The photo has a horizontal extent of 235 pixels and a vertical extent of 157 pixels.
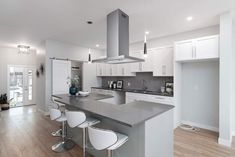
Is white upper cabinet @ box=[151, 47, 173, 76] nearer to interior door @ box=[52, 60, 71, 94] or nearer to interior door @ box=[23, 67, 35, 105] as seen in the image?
interior door @ box=[52, 60, 71, 94]

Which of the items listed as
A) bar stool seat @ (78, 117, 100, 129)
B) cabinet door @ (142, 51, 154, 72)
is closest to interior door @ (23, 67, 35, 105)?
cabinet door @ (142, 51, 154, 72)

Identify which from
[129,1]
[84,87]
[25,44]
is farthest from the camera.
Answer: [84,87]

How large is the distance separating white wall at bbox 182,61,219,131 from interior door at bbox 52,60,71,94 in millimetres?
4361

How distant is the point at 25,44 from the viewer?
586 centimetres

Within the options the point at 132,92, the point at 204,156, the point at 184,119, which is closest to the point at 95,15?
the point at 132,92

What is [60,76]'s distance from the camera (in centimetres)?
529

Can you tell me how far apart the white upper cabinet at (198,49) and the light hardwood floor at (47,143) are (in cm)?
198

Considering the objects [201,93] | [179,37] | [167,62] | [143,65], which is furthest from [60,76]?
[201,93]

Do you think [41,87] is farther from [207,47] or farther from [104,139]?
[207,47]

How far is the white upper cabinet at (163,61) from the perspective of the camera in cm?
405

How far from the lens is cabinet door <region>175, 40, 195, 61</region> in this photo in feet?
11.5

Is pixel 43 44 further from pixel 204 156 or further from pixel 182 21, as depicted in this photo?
pixel 204 156

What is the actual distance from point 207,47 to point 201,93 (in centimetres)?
137

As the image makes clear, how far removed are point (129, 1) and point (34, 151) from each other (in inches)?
137
